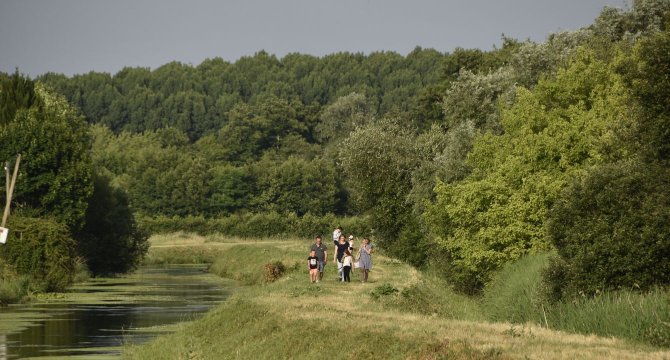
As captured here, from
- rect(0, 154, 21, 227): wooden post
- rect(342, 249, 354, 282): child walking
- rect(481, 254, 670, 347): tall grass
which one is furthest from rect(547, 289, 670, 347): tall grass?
rect(0, 154, 21, 227): wooden post

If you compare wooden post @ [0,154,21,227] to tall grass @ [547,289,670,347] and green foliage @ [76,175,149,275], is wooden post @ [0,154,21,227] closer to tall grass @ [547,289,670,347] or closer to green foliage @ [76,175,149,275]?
green foliage @ [76,175,149,275]

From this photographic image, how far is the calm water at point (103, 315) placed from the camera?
133ft

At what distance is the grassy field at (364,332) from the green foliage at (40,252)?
1858cm

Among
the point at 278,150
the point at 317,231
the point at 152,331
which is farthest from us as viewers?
the point at 278,150

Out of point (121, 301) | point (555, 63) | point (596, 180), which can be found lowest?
point (121, 301)

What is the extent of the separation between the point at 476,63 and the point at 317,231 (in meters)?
40.7

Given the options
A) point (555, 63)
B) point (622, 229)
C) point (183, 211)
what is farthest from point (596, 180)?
point (183, 211)

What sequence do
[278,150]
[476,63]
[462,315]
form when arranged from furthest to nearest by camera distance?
1. [278,150]
2. [476,63]
3. [462,315]

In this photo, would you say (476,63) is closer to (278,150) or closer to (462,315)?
(462,315)

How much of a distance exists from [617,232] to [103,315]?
25.8m

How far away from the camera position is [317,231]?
139750 mm

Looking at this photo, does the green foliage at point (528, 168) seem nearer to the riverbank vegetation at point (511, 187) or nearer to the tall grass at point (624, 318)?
the riverbank vegetation at point (511, 187)

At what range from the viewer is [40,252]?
6725cm

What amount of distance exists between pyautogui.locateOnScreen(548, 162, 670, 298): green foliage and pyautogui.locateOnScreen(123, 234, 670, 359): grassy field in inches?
154
